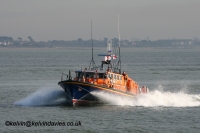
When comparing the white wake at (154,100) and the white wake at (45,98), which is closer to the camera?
the white wake at (154,100)

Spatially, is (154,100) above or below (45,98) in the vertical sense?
below

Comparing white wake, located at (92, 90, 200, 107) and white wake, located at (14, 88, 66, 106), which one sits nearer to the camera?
white wake, located at (92, 90, 200, 107)

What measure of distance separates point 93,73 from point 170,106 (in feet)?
22.7

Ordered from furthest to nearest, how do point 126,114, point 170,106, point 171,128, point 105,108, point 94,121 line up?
point 170,106 → point 105,108 → point 126,114 → point 94,121 → point 171,128

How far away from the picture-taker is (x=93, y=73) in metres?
42.9

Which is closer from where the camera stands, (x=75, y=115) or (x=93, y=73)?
(x=75, y=115)

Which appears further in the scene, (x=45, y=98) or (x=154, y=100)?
(x=154, y=100)

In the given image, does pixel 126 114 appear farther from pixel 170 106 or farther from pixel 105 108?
pixel 170 106

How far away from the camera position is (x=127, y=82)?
1788 inches

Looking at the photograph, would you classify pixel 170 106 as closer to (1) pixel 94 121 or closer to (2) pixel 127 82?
(2) pixel 127 82

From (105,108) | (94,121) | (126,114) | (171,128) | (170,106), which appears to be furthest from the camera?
(170,106)

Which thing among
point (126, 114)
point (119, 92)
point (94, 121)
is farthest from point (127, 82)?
point (94, 121)

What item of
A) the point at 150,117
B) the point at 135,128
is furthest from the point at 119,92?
the point at 135,128

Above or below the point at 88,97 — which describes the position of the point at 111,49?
above
